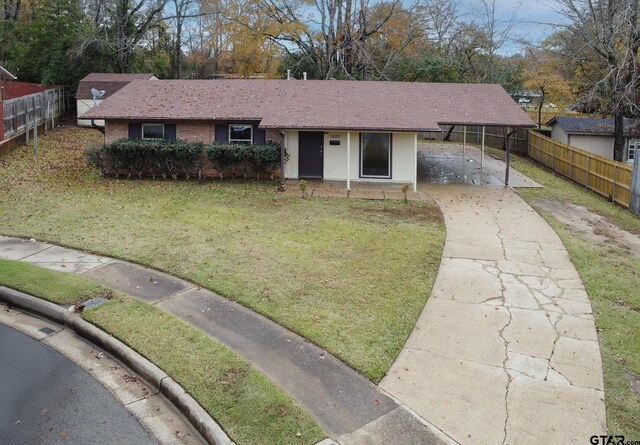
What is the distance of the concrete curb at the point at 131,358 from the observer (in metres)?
5.88

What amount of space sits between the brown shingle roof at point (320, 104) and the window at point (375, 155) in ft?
2.97

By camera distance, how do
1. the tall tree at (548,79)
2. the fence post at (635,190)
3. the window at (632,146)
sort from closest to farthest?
the fence post at (635,190) < the window at (632,146) < the tall tree at (548,79)

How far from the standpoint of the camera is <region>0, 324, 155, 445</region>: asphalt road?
577 cm

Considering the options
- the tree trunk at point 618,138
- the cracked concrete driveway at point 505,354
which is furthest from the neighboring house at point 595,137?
the cracked concrete driveway at point 505,354

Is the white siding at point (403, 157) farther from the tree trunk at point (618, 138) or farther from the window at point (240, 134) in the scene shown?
the tree trunk at point (618, 138)

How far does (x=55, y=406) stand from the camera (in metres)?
6.28

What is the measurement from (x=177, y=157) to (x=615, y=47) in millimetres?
21867

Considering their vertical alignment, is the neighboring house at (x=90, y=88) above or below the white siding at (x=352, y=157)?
above

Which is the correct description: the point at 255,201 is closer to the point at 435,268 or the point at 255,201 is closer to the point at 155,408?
the point at 435,268

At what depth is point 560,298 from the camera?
9.95 metres

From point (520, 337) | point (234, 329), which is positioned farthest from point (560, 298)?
point (234, 329)

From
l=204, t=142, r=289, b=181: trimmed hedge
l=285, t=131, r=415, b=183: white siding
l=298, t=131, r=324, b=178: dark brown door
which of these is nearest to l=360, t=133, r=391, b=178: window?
l=285, t=131, r=415, b=183: white siding

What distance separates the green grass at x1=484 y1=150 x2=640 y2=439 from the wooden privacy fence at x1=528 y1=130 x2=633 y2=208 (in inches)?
35.7

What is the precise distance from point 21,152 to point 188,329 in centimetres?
1851
